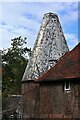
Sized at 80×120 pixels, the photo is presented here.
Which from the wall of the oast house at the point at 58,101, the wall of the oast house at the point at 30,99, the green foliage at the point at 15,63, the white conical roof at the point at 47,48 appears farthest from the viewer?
the green foliage at the point at 15,63

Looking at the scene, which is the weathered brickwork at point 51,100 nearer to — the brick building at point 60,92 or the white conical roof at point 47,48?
the brick building at point 60,92

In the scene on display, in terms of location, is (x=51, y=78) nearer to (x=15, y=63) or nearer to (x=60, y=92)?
(x=60, y=92)

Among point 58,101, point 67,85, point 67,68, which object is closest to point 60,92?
point 58,101

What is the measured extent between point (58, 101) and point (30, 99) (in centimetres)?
489

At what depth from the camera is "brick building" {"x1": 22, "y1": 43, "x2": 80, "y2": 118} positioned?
77.3 ft

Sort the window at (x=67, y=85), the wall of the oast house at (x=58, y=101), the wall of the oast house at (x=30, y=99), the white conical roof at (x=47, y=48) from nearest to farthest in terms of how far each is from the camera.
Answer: the wall of the oast house at (x=58, y=101) → the window at (x=67, y=85) → the wall of the oast house at (x=30, y=99) → the white conical roof at (x=47, y=48)

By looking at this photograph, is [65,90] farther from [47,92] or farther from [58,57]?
[58,57]

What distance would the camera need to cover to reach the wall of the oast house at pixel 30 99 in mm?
28516

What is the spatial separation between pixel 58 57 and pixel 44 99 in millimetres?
5064

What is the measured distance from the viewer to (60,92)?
24.7 metres

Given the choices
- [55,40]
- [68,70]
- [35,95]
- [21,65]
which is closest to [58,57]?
[55,40]

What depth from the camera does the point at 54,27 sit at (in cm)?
3177

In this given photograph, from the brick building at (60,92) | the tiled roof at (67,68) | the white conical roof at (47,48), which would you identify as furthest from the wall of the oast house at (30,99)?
the tiled roof at (67,68)

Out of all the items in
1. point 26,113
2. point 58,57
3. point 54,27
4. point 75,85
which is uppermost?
point 54,27
